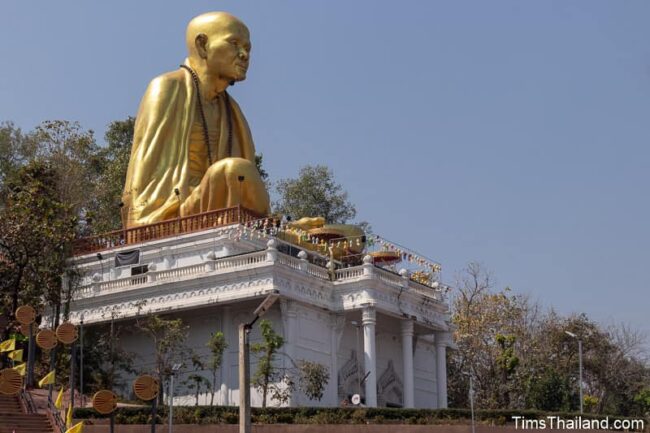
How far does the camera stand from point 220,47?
1857 inches

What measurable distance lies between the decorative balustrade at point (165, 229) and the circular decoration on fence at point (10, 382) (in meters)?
12.5

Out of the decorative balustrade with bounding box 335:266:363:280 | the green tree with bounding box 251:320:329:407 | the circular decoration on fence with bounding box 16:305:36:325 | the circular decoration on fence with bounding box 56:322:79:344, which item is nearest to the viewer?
the circular decoration on fence with bounding box 56:322:79:344

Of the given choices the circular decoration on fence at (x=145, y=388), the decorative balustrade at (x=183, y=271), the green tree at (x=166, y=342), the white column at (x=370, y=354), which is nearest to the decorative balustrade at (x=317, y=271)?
the white column at (x=370, y=354)

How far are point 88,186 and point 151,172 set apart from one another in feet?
30.5

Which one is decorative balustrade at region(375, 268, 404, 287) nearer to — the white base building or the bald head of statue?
the white base building

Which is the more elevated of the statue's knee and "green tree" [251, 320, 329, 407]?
the statue's knee

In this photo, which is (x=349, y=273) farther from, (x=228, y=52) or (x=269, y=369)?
(x=228, y=52)

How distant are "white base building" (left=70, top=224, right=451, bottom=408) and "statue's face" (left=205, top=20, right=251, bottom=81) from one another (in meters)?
8.33

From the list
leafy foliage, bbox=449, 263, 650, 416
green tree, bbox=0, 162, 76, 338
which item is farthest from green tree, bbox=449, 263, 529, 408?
green tree, bbox=0, 162, 76, 338

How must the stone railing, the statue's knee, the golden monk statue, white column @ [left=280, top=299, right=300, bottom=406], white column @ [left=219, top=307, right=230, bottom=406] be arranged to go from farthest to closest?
the golden monk statue
the statue's knee
the stone railing
white column @ [left=219, top=307, right=230, bottom=406]
white column @ [left=280, top=299, right=300, bottom=406]

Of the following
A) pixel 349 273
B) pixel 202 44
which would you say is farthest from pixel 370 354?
pixel 202 44

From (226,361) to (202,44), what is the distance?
14.8 m

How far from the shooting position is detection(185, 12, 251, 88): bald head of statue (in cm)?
4719

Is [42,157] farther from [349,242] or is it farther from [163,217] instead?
[349,242]
